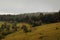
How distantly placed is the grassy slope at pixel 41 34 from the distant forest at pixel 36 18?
13 cm

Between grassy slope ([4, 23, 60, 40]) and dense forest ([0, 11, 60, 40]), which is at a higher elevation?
dense forest ([0, 11, 60, 40])

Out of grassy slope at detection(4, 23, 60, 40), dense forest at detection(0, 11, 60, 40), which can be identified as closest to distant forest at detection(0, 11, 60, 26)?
dense forest at detection(0, 11, 60, 40)

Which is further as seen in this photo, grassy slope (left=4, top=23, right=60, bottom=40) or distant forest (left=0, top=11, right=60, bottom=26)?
distant forest (left=0, top=11, right=60, bottom=26)

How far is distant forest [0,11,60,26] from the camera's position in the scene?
10.5 feet

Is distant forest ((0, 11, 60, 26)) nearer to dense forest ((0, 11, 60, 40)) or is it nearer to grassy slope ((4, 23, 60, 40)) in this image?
dense forest ((0, 11, 60, 40))

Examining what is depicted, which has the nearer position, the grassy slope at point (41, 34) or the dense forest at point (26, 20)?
the grassy slope at point (41, 34)

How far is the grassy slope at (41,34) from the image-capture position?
114 inches

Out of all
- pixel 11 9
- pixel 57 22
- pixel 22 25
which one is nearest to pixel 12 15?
pixel 11 9

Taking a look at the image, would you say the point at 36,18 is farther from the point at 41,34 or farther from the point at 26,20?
the point at 41,34

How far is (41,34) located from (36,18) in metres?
0.45

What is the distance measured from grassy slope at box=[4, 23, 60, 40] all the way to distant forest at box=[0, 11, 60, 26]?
0.43ft

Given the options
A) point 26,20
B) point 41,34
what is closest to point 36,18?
point 26,20

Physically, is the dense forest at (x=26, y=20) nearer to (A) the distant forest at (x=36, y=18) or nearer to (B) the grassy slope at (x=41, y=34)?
(A) the distant forest at (x=36, y=18)

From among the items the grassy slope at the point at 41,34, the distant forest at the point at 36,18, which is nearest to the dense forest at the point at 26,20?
the distant forest at the point at 36,18
